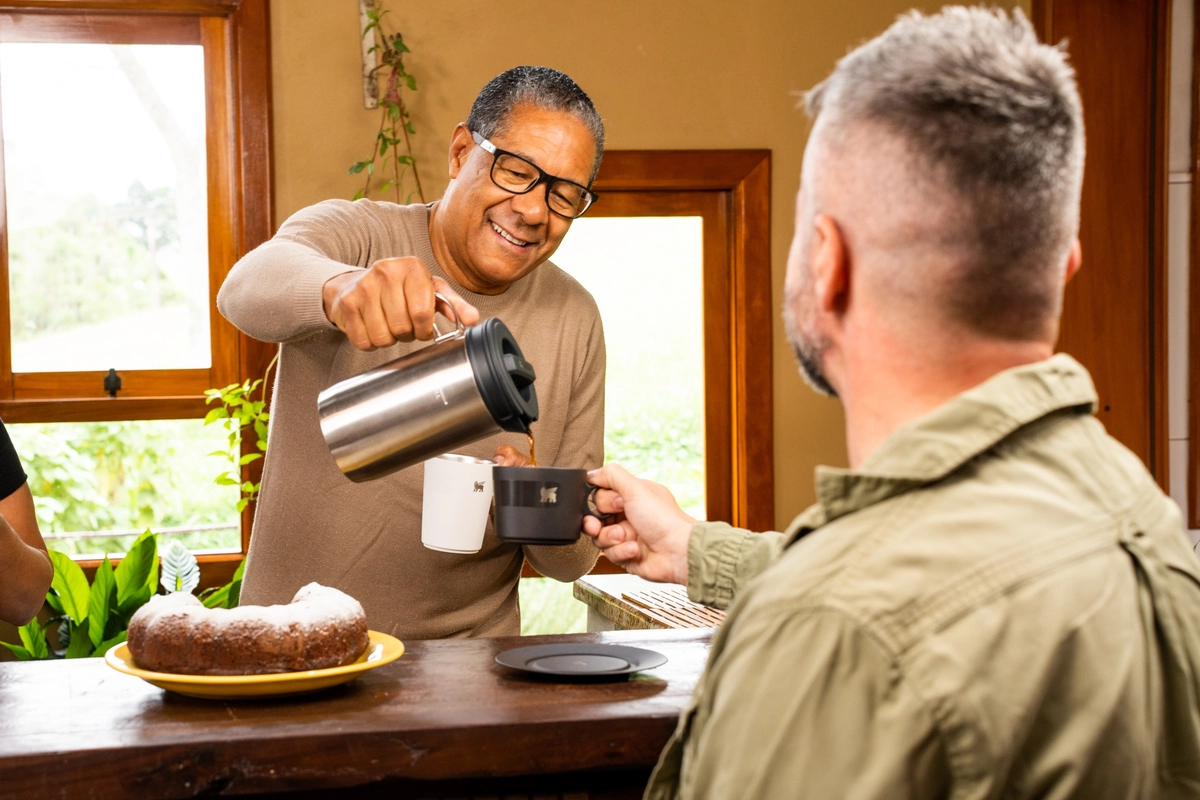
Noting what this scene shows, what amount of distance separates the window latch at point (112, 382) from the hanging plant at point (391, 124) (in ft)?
2.95

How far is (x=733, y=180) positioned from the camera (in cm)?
378

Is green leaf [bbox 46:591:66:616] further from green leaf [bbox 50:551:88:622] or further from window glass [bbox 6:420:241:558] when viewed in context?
window glass [bbox 6:420:241:558]

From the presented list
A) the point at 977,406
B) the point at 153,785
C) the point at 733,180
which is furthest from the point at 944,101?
the point at 733,180

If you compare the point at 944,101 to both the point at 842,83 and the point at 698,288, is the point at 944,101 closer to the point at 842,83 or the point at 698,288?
the point at 842,83

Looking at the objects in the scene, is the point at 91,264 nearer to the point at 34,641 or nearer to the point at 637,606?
the point at 34,641

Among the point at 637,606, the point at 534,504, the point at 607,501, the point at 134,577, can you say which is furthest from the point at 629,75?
the point at 534,504

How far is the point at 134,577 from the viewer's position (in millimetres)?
3111

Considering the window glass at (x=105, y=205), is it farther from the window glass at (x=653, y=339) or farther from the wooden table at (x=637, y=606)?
the wooden table at (x=637, y=606)

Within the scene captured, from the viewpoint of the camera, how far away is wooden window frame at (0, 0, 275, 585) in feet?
11.3

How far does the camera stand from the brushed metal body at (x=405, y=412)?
4.75ft

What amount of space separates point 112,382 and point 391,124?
115cm

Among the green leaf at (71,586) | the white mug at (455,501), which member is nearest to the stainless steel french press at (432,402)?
the white mug at (455,501)

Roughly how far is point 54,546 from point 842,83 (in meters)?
3.23

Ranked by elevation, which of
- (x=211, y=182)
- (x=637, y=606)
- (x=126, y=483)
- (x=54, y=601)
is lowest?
(x=54, y=601)
